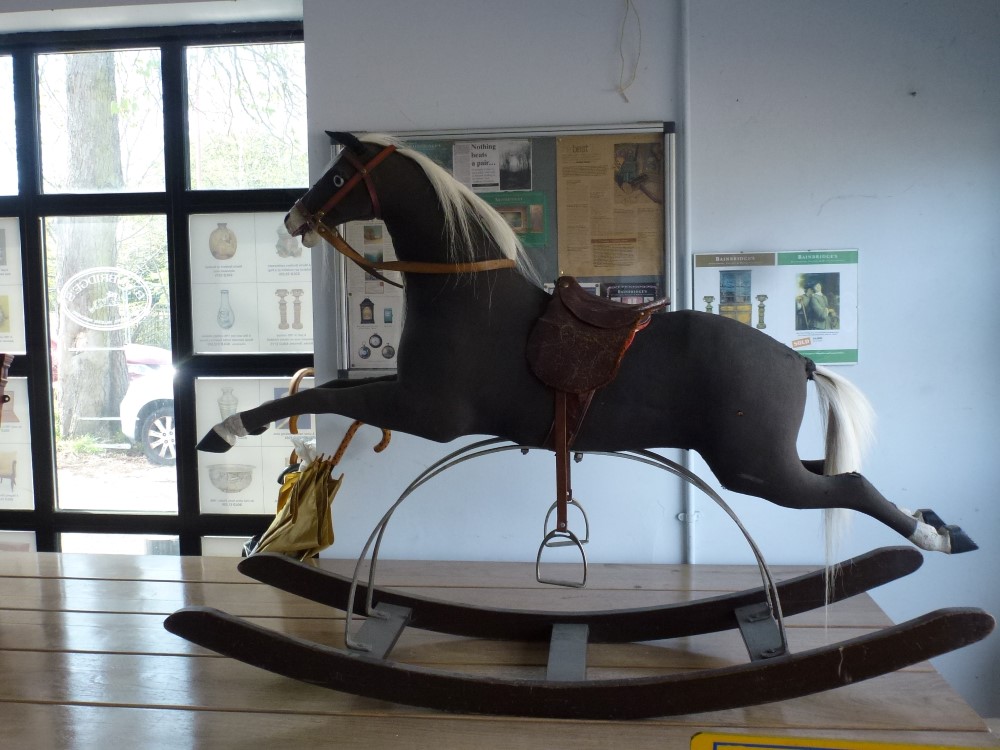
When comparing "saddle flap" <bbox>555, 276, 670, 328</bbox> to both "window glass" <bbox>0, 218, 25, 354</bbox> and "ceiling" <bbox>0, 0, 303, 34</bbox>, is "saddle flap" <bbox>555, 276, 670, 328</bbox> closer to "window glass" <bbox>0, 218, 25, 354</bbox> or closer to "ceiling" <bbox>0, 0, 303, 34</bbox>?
"ceiling" <bbox>0, 0, 303, 34</bbox>

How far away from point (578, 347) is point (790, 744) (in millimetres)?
735

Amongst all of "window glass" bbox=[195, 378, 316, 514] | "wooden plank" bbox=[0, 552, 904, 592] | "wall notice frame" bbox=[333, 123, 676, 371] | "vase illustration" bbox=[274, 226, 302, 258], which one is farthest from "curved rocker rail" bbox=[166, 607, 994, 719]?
"vase illustration" bbox=[274, 226, 302, 258]

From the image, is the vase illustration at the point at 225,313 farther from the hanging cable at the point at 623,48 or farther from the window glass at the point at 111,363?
the hanging cable at the point at 623,48

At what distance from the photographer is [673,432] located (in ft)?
4.55

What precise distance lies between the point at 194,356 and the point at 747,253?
190 cm

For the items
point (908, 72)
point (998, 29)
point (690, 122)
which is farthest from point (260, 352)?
→ point (998, 29)

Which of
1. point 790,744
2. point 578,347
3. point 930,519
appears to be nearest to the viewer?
point 790,744

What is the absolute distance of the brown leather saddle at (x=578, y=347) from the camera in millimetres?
1332

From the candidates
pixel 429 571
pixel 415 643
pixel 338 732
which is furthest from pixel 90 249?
pixel 338 732

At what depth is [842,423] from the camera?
55.7 inches

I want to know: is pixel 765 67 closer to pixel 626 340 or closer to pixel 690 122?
pixel 690 122

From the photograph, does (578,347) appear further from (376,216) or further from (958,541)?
(958,541)

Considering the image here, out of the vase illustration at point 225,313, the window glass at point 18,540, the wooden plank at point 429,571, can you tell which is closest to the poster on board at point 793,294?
the wooden plank at point 429,571

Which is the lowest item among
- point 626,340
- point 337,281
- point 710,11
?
point 626,340
